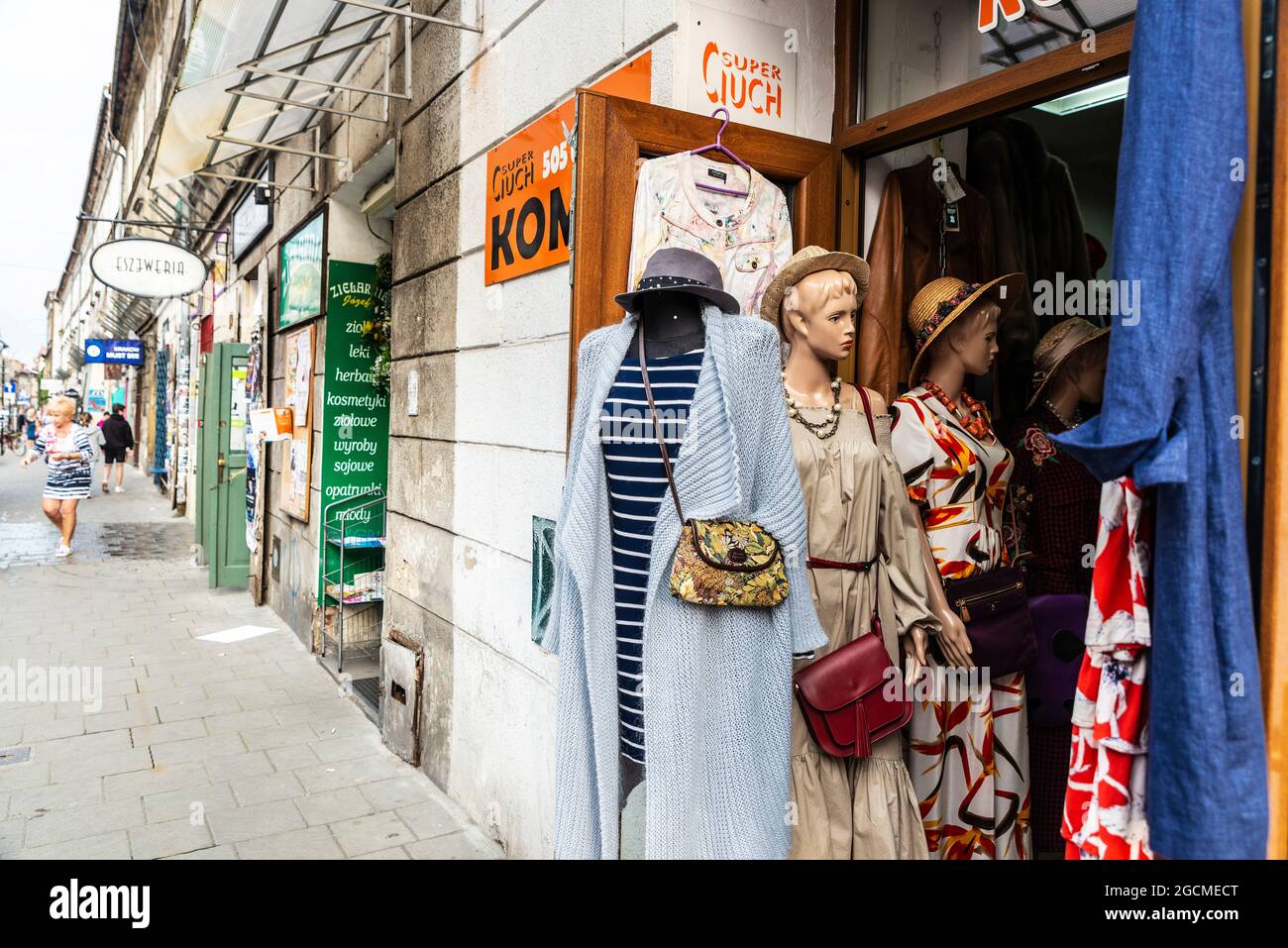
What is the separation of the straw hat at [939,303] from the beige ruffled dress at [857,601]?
418 mm

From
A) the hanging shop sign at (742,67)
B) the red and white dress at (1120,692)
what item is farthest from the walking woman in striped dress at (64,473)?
the red and white dress at (1120,692)

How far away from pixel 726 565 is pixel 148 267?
979 cm

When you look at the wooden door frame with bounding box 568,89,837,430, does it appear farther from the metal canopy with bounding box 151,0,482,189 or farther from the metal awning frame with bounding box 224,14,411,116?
the metal awning frame with bounding box 224,14,411,116

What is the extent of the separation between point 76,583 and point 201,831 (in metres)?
6.43

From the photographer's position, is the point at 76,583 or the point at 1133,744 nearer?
the point at 1133,744

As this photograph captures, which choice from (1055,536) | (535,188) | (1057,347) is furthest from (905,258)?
(535,188)

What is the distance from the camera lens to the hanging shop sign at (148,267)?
9273mm

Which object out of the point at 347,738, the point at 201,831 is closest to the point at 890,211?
the point at 201,831

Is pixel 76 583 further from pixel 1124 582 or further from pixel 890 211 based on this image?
pixel 1124 582

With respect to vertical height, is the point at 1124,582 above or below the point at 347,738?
above

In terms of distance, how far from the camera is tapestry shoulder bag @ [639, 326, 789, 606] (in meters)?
1.92

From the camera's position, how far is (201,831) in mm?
3752

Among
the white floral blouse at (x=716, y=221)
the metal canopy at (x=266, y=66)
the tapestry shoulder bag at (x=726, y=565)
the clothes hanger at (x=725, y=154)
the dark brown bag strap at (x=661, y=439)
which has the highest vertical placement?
the metal canopy at (x=266, y=66)

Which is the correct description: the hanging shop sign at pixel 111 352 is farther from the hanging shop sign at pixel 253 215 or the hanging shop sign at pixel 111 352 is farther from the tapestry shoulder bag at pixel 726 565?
the tapestry shoulder bag at pixel 726 565
